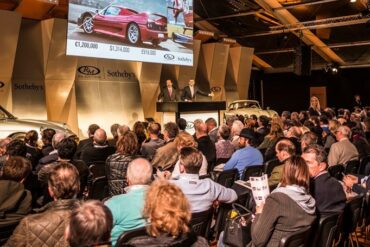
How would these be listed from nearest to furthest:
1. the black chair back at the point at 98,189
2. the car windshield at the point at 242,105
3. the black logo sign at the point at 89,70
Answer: the black chair back at the point at 98,189, the black logo sign at the point at 89,70, the car windshield at the point at 242,105

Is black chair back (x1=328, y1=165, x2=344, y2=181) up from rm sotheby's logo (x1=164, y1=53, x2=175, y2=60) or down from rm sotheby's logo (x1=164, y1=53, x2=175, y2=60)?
down

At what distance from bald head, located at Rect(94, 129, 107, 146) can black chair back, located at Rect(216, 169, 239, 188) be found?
1756mm

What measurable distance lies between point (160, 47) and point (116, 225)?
919 cm

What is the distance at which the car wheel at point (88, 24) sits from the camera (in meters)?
9.39

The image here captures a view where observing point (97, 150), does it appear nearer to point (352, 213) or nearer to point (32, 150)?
point (32, 150)

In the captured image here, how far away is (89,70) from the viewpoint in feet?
40.7

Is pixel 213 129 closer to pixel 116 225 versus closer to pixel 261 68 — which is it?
pixel 116 225

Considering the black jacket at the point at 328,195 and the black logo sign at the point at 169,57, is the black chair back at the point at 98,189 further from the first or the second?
the black logo sign at the point at 169,57

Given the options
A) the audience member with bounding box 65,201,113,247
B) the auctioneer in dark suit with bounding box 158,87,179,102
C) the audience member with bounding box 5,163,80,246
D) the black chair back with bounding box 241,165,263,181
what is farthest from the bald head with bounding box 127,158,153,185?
the auctioneer in dark suit with bounding box 158,87,179,102

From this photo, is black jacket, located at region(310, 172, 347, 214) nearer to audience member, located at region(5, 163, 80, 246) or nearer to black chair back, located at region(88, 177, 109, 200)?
audience member, located at region(5, 163, 80, 246)

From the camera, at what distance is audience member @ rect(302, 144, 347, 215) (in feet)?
10.6

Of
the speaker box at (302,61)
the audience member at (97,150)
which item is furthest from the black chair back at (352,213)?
the speaker box at (302,61)

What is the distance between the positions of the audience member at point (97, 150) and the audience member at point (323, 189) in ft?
9.18

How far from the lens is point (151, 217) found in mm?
1984
